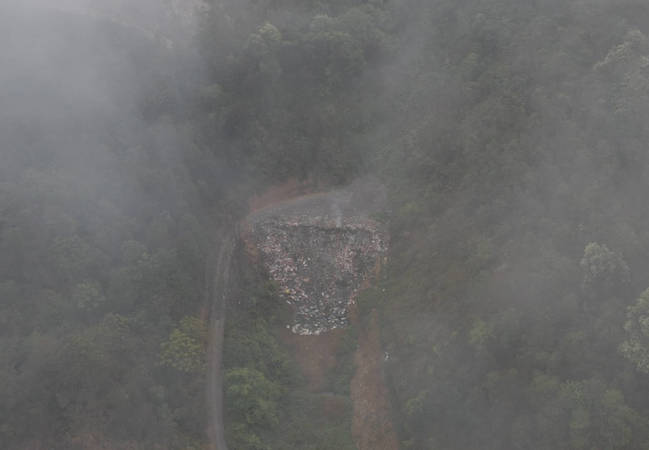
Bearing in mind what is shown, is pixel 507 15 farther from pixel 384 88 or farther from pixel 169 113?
pixel 169 113

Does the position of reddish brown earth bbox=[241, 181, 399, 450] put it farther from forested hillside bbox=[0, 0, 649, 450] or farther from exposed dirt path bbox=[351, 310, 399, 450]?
forested hillside bbox=[0, 0, 649, 450]

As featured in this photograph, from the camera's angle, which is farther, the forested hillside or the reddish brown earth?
the reddish brown earth

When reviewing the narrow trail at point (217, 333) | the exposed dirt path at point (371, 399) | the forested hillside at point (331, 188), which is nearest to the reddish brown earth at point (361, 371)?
the exposed dirt path at point (371, 399)

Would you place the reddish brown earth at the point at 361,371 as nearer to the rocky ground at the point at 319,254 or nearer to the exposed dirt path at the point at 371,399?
the exposed dirt path at the point at 371,399

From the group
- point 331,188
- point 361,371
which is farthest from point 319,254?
point 361,371

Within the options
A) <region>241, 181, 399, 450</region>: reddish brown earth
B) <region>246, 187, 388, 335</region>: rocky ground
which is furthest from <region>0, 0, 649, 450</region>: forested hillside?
<region>246, 187, 388, 335</region>: rocky ground

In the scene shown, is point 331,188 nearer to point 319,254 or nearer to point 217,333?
point 319,254
